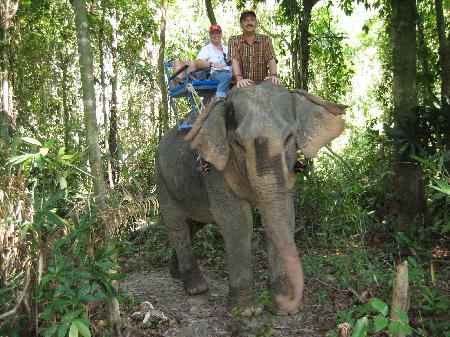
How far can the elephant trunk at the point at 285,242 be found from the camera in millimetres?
4359

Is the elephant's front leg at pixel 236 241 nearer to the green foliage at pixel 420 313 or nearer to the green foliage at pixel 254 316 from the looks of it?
the green foliage at pixel 254 316

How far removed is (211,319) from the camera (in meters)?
5.23

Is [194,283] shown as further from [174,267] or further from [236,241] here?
[236,241]

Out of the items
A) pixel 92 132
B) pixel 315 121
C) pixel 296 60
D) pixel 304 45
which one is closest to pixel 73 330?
pixel 92 132

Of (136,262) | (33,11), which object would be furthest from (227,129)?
(33,11)

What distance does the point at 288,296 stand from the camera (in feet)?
14.7

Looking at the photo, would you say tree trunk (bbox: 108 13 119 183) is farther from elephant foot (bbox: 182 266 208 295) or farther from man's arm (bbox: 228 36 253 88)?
man's arm (bbox: 228 36 253 88)

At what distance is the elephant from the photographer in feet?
15.0

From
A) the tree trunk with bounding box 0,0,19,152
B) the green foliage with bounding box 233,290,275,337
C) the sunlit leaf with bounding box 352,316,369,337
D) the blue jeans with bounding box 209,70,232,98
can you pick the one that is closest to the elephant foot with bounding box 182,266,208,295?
the green foliage with bounding box 233,290,275,337

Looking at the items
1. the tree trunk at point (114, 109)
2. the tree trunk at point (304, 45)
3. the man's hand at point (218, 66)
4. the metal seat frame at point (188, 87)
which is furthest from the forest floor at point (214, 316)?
the tree trunk at point (114, 109)

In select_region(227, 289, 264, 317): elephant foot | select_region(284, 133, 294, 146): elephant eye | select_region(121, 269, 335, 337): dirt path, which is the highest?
select_region(284, 133, 294, 146): elephant eye

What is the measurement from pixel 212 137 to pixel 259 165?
24.9 inches

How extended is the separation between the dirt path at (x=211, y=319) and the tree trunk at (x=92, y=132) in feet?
1.35

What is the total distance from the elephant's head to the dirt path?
312 millimetres
